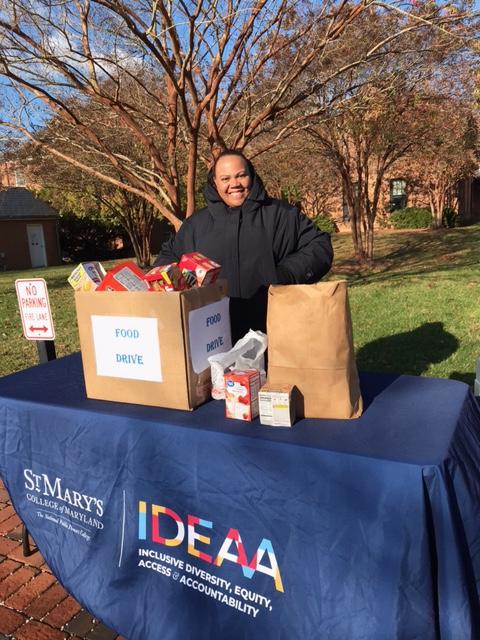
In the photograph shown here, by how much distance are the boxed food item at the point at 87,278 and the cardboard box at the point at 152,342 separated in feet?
0.14

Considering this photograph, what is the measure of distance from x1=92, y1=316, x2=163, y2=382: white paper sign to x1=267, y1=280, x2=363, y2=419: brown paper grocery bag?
0.40 metres

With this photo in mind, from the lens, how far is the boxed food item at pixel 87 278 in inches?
68.8

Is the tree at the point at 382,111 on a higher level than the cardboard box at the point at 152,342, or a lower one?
higher

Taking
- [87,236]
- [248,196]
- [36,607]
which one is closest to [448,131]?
[248,196]

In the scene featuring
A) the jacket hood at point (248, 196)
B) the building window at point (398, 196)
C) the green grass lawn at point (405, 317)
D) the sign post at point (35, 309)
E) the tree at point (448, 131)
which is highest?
the tree at point (448, 131)

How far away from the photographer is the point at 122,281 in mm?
1686

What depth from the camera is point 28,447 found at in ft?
6.62

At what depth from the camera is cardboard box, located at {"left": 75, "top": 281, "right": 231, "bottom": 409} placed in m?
1.61

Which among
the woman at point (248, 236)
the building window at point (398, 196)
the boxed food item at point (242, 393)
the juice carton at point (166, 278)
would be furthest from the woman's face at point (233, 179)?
the building window at point (398, 196)

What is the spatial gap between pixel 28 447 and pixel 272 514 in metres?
1.09

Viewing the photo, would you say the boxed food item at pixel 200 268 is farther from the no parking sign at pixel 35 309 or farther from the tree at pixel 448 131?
the tree at pixel 448 131

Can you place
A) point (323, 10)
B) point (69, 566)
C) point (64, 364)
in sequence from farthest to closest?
point (323, 10) < point (64, 364) < point (69, 566)

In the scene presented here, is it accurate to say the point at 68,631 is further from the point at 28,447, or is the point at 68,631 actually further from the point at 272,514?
the point at 272,514

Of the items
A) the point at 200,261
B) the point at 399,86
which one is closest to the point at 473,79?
the point at 399,86
